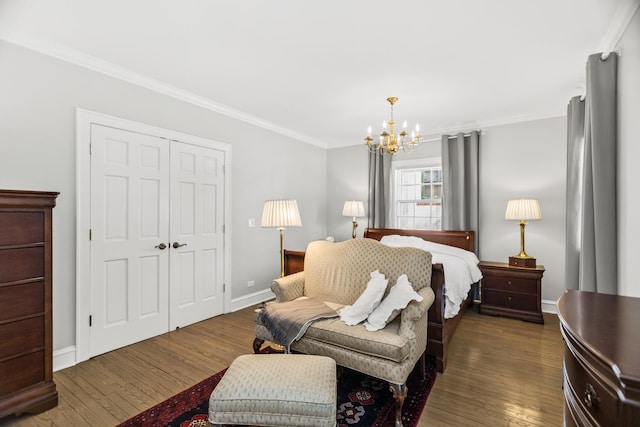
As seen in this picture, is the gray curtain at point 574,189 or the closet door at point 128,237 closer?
the closet door at point 128,237

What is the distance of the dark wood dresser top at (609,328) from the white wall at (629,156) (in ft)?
3.21

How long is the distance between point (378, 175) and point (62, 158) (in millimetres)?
4206

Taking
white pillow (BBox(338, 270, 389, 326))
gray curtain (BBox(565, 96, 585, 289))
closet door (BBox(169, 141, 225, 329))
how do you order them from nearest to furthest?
1. white pillow (BBox(338, 270, 389, 326))
2. gray curtain (BBox(565, 96, 585, 289))
3. closet door (BBox(169, 141, 225, 329))

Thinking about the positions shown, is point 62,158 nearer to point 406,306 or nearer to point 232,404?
point 232,404

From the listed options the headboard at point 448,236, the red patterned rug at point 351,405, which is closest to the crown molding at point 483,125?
the headboard at point 448,236

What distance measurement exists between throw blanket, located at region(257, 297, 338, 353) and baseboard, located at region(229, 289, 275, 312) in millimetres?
1653

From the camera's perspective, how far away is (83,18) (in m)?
2.18

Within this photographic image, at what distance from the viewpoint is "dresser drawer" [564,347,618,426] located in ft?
2.53

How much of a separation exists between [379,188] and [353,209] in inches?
22.7

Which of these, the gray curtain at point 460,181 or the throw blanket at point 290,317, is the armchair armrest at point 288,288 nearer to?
the throw blanket at point 290,317

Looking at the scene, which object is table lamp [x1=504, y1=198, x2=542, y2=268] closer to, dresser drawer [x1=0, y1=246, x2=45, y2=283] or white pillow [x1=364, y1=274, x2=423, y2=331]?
white pillow [x1=364, y1=274, x2=423, y2=331]

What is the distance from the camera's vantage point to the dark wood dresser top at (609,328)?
2.40 feet

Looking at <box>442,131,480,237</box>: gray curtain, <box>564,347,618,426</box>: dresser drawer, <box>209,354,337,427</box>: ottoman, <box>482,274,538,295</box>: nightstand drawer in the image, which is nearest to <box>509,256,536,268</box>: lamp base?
<box>482,274,538,295</box>: nightstand drawer

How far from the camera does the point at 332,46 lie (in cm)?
252
